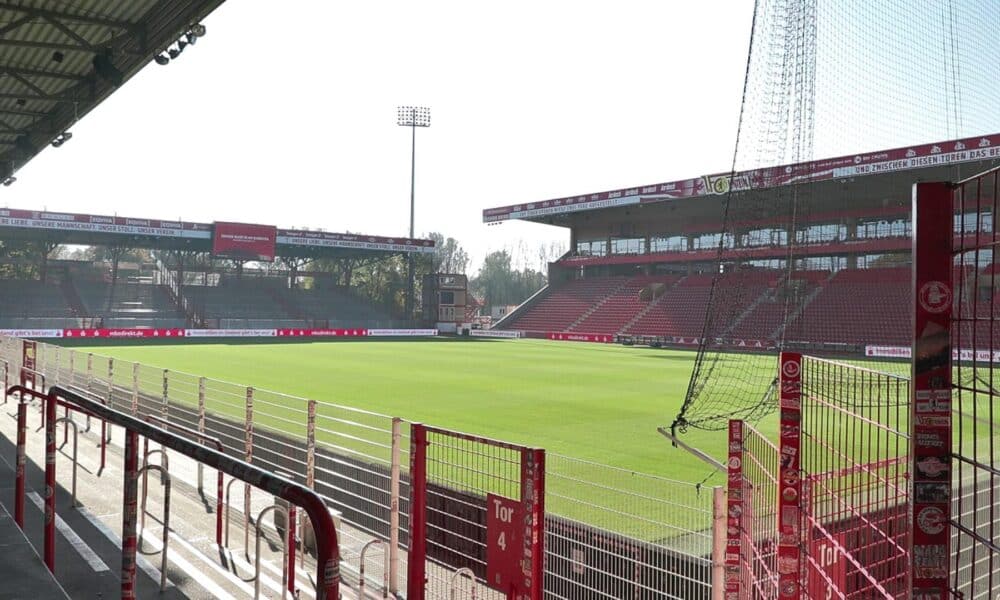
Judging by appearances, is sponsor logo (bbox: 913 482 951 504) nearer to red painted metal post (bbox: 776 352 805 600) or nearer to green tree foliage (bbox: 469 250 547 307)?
red painted metal post (bbox: 776 352 805 600)

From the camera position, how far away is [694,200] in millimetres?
50281

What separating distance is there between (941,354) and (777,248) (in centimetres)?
4048

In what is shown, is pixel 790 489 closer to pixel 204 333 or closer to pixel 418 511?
pixel 418 511

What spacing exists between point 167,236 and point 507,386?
33.8 metres

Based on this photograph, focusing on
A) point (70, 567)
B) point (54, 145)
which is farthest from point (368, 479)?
point (54, 145)

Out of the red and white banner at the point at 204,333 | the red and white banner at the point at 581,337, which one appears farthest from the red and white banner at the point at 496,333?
the red and white banner at the point at 204,333

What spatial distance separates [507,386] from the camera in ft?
70.6

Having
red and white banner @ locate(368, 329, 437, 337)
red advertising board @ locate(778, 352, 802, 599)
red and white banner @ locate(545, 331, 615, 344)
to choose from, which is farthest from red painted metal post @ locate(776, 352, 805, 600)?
red and white banner @ locate(368, 329, 437, 337)

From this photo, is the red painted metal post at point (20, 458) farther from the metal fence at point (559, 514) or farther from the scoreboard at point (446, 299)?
the scoreboard at point (446, 299)

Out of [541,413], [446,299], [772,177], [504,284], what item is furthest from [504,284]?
[541,413]

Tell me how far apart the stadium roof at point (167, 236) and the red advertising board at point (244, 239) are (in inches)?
2.6

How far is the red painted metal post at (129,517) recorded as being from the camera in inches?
141

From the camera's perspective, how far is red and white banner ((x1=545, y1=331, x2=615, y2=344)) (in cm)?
5000

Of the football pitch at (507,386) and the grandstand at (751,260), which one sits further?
the grandstand at (751,260)
